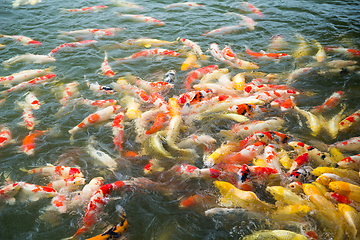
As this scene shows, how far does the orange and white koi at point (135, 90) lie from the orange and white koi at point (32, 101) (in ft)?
5.13

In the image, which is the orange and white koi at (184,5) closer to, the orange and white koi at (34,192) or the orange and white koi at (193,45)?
the orange and white koi at (193,45)

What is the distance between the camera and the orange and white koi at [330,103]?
477cm

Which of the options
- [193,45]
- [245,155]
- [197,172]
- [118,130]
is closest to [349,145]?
[245,155]

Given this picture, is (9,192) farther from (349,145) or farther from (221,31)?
(221,31)

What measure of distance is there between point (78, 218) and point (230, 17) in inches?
317

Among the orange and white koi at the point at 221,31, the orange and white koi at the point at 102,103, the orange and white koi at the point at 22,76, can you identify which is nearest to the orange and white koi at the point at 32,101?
the orange and white koi at the point at 22,76

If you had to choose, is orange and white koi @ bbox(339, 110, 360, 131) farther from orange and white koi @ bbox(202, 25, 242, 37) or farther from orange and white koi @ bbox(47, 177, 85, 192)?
orange and white koi @ bbox(202, 25, 242, 37)

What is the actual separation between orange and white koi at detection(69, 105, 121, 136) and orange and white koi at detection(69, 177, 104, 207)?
145cm

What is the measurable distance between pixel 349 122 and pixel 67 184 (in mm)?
4547

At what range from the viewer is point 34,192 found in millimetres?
3441

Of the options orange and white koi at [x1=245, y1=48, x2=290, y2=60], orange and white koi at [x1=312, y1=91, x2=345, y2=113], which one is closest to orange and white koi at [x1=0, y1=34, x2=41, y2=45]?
orange and white koi at [x1=245, y1=48, x2=290, y2=60]

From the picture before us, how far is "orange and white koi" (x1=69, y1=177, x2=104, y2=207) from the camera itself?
3314 millimetres

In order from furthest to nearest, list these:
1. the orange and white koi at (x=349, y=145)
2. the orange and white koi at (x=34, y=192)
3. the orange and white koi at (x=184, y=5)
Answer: the orange and white koi at (x=184, y=5) → the orange and white koi at (x=349, y=145) → the orange and white koi at (x=34, y=192)

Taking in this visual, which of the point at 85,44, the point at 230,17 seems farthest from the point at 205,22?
the point at 85,44
